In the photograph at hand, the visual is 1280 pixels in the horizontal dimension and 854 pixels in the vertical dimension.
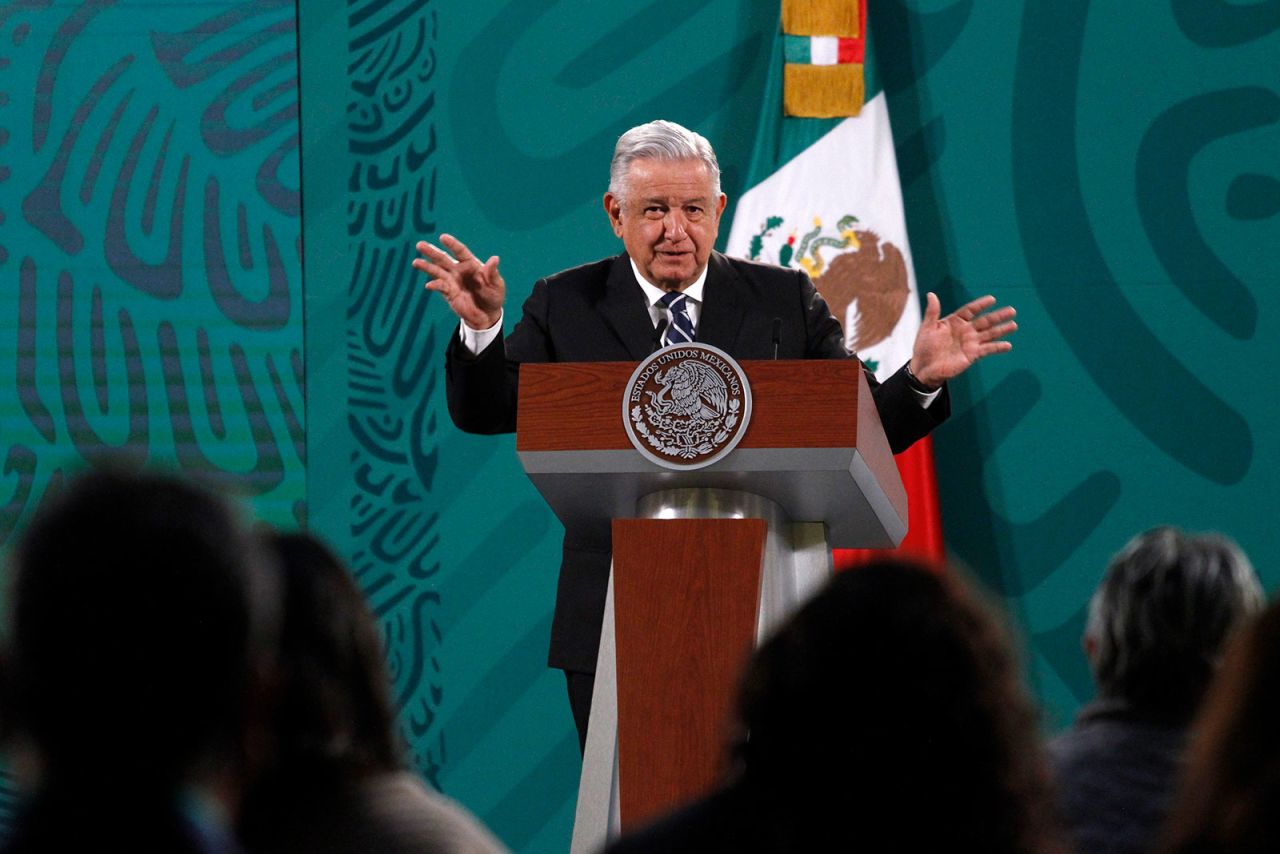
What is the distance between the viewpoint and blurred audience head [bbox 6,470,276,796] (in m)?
0.91

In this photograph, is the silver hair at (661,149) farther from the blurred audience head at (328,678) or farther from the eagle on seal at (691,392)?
the blurred audience head at (328,678)

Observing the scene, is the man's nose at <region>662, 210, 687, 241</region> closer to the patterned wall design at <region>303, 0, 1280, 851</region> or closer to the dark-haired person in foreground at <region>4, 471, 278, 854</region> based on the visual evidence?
the patterned wall design at <region>303, 0, 1280, 851</region>

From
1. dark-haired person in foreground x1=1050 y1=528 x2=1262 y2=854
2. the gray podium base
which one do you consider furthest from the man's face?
dark-haired person in foreground x1=1050 y1=528 x2=1262 y2=854

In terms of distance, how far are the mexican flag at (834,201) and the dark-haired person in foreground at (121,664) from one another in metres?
4.09

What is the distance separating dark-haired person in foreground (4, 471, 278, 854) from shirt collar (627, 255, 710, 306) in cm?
213

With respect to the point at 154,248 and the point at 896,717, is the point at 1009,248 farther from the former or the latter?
the point at 896,717

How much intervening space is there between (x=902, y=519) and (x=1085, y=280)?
252 cm

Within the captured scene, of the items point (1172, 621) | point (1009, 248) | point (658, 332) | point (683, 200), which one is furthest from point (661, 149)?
point (1009, 248)

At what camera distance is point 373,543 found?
5051mm

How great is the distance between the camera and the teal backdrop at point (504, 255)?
4.93 m

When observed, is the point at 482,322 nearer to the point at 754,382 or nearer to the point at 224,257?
the point at 754,382

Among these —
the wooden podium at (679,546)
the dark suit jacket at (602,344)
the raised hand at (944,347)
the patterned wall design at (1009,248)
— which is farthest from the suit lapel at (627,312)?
the patterned wall design at (1009,248)

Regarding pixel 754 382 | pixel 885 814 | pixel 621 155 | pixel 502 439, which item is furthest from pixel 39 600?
pixel 502 439

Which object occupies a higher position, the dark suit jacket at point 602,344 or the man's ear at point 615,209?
the man's ear at point 615,209
